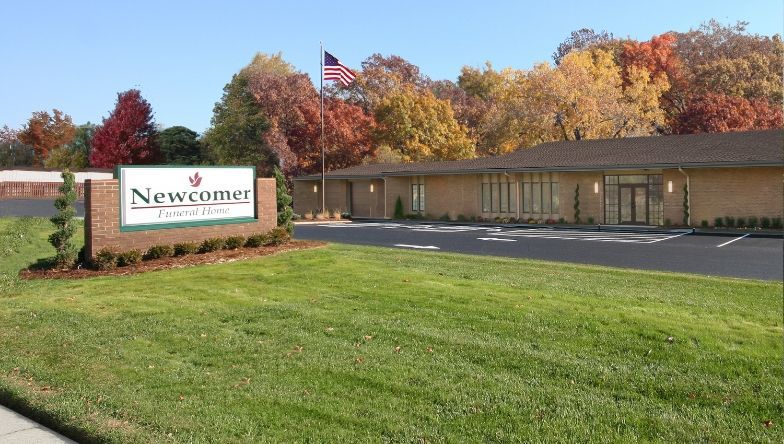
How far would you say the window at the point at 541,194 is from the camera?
31.4 meters

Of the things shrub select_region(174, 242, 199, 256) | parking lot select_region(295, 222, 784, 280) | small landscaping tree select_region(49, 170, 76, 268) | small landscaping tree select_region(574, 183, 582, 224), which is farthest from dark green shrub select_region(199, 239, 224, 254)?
small landscaping tree select_region(574, 183, 582, 224)

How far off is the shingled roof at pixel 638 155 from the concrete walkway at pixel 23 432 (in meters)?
24.8

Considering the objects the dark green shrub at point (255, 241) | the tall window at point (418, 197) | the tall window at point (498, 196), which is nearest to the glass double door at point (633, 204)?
the tall window at point (498, 196)

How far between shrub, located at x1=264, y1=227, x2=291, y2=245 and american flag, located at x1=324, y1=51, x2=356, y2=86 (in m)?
15.4

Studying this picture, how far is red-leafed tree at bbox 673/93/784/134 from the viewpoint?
42688 millimetres

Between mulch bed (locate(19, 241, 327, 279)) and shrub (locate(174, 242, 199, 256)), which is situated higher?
shrub (locate(174, 242, 199, 256))

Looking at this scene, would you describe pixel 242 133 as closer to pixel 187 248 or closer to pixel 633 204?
pixel 633 204

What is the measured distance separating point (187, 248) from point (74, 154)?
68929 mm

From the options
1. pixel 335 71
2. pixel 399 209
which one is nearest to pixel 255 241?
pixel 335 71

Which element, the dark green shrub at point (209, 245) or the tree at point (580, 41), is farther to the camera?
the tree at point (580, 41)

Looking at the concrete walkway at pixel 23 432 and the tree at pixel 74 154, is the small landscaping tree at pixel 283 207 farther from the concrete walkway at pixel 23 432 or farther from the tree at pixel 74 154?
the tree at pixel 74 154

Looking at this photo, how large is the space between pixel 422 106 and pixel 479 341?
4690 centimetres

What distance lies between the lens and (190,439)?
4641 millimetres

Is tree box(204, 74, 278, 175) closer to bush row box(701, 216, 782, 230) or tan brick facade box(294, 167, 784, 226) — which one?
tan brick facade box(294, 167, 784, 226)
